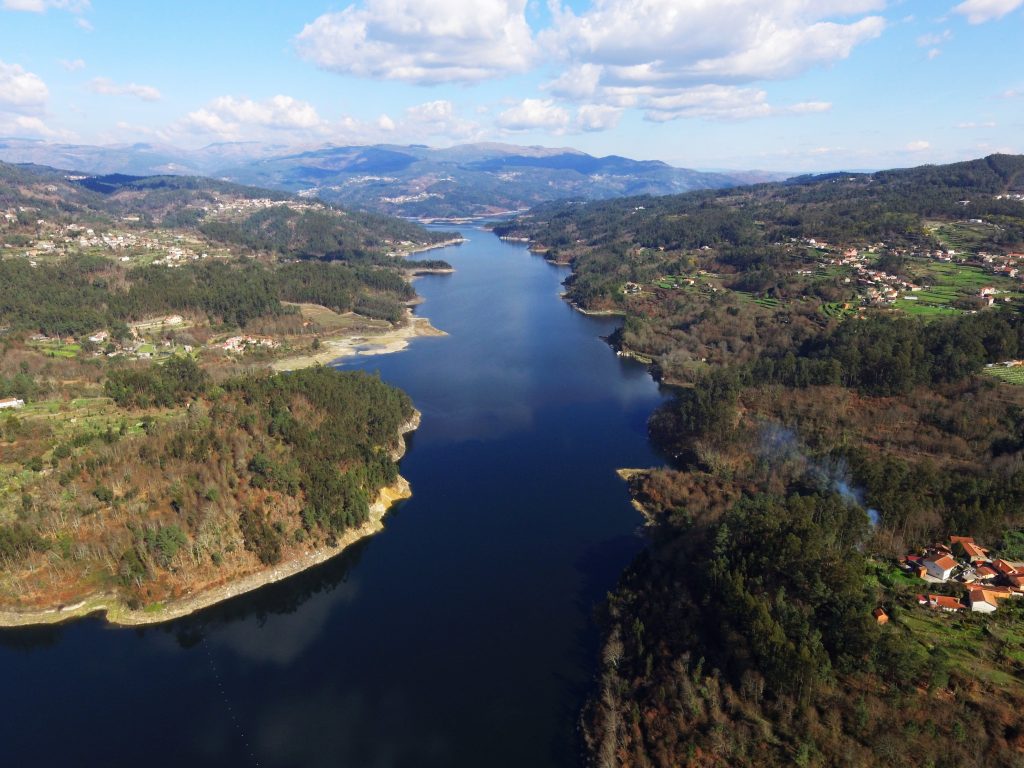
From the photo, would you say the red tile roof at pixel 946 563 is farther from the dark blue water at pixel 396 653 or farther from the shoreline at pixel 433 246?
the shoreline at pixel 433 246

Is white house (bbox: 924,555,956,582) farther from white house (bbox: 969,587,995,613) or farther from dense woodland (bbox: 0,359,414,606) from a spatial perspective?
dense woodland (bbox: 0,359,414,606)

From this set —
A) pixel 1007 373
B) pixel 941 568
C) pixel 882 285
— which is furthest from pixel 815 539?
pixel 882 285

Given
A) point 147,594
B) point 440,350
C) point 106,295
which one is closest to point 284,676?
point 147,594

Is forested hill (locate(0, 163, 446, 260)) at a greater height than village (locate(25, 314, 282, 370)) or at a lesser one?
greater

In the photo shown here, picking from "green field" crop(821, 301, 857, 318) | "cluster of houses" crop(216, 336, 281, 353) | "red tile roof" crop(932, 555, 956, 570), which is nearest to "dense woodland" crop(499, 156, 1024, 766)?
"green field" crop(821, 301, 857, 318)

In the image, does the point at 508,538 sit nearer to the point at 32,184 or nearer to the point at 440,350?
the point at 440,350

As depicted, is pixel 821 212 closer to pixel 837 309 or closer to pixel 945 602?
pixel 837 309
